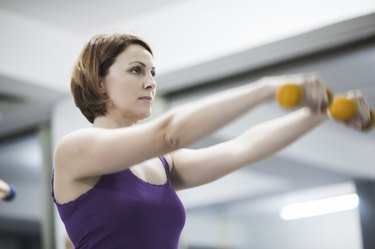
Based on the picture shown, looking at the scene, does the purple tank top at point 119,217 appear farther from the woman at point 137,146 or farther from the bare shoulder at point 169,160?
the bare shoulder at point 169,160

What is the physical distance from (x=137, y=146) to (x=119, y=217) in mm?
186

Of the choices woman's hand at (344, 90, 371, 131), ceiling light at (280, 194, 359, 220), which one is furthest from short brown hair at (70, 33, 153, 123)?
ceiling light at (280, 194, 359, 220)

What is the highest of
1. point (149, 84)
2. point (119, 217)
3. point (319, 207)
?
point (149, 84)

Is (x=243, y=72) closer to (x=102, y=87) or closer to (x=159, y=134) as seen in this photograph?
(x=102, y=87)

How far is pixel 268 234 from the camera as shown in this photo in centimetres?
315

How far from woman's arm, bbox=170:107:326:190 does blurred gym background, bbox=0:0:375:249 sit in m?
1.55

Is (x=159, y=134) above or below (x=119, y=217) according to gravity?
above

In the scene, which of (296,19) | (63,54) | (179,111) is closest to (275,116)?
(296,19)

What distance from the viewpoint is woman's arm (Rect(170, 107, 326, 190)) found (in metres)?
1.23

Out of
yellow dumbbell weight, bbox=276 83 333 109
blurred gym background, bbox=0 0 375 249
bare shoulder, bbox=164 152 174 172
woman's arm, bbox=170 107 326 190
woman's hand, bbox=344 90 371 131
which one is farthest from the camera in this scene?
blurred gym background, bbox=0 0 375 249

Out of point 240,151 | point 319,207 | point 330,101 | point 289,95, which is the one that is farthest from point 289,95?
point 319,207

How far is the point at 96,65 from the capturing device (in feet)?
4.29

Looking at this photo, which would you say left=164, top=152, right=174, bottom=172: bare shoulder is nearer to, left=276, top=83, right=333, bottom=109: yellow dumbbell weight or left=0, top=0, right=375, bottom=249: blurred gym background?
left=276, top=83, right=333, bottom=109: yellow dumbbell weight

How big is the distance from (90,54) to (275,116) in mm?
2002
